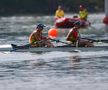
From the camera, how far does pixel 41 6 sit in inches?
4186

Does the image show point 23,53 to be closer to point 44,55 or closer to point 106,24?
point 44,55

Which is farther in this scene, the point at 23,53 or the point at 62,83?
the point at 23,53

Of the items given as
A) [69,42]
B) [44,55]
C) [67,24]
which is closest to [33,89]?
[44,55]

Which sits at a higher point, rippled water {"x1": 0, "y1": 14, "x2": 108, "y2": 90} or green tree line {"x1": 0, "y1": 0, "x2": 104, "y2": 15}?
green tree line {"x1": 0, "y1": 0, "x2": 104, "y2": 15}

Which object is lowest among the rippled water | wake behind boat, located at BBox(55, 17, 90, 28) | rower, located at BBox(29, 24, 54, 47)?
the rippled water

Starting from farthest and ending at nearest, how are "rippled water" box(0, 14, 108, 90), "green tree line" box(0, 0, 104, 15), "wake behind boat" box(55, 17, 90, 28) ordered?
"green tree line" box(0, 0, 104, 15), "wake behind boat" box(55, 17, 90, 28), "rippled water" box(0, 14, 108, 90)

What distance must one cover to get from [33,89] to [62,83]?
4.81 ft

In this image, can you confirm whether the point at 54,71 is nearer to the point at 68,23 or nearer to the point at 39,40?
the point at 39,40

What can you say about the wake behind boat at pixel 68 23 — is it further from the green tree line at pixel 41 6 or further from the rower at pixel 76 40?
the green tree line at pixel 41 6

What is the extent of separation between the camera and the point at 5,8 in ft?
333

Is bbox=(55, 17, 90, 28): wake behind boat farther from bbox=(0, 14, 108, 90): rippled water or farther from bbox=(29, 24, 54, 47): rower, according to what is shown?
bbox=(0, 14, 108, 90): rippled water

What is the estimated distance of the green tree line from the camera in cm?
10256

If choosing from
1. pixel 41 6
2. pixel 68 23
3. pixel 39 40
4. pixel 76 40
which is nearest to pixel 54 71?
pixel 76 40

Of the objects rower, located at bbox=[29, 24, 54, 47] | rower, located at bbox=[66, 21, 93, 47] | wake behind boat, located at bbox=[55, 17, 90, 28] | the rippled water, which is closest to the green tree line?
wake behind boat, located at bbox=[55, 17, 90, 28]
